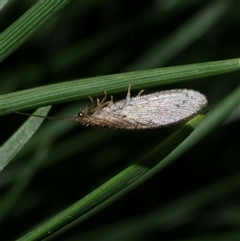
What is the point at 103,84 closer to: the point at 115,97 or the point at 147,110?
the point at 147,110

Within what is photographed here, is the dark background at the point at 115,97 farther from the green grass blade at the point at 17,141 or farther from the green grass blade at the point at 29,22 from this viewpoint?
the green grass blade at the point at 29,22

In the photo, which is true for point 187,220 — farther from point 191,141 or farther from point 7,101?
point 7,101

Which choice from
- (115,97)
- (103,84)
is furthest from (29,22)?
(115,97)

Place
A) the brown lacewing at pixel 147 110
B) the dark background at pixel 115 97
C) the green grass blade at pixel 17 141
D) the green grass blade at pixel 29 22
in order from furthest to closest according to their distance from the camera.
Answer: the dark background at pixel 115 97, the brown lacewing at pixel 147 110, the green grass blade at pixel 17 141, the green grass blade at pixel 29 22

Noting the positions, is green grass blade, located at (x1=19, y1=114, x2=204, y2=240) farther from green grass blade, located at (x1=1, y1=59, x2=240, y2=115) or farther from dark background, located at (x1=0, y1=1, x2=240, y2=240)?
dark background, located at (x1=0, y1=1, x2=240, y2=240)

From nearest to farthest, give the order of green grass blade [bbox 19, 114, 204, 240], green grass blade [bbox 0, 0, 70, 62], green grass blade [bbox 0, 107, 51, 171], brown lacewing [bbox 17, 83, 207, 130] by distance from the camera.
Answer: green grass blade [bbox 0, 0, 70, 62] < green grass blade [bbox 19, 114, 204, 240] < green grass blade [bbox 0, 107, 51, 171] < brown lacewing [bbox 17, 83, 207, 130]

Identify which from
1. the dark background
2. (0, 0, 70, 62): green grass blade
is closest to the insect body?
the dark background

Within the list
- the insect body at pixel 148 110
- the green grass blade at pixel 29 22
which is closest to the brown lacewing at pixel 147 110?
the insect body at pixel 148 110
